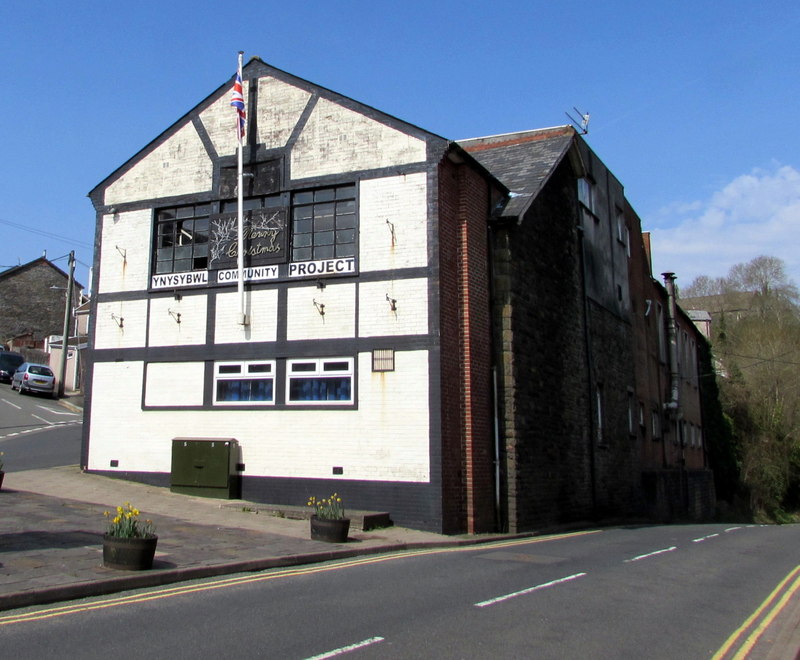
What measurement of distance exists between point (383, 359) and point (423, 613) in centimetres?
891

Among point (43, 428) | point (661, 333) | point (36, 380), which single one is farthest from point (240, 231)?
point (36, 380)

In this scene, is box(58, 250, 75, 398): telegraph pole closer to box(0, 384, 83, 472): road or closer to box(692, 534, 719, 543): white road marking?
box(0, 384, 83, 472): road

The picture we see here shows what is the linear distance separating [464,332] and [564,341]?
5820 mm

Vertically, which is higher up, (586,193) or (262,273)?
(586,193)

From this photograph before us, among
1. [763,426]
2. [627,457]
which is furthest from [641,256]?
[763,426]

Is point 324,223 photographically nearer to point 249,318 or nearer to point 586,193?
point 249,318

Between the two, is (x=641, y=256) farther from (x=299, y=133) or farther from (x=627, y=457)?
(x=299, y=133)

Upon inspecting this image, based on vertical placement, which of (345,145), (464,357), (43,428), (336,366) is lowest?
(43,428)

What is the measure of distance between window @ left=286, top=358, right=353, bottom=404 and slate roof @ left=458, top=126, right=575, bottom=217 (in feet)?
18.0

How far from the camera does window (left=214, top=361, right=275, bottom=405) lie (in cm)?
1756

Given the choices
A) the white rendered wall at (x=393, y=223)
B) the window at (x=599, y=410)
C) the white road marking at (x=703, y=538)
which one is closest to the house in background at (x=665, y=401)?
the window at (x=599, y=410)

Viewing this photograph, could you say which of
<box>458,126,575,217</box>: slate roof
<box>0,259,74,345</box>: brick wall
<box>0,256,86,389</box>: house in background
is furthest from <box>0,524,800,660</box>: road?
<box>0,259,74,345</box>: brick wall

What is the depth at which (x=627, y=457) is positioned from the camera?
1029 inches

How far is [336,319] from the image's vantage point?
17.0 m
